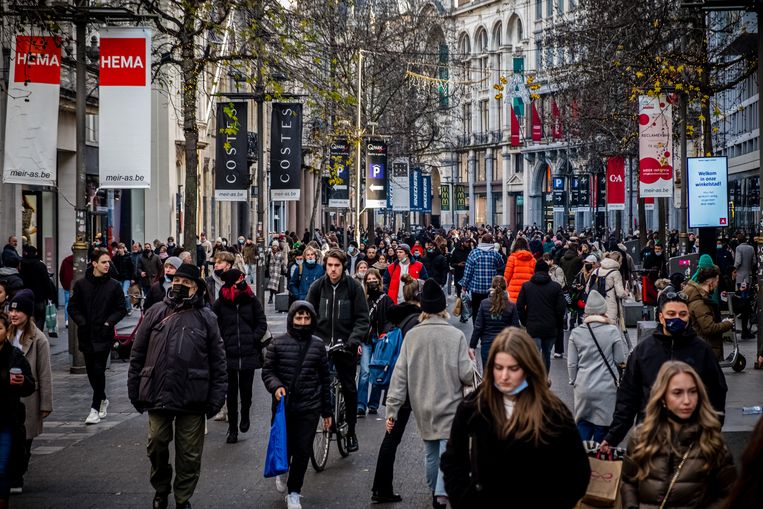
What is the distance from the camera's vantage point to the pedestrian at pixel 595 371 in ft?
30.8

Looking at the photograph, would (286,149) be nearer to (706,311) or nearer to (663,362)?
(706,311)

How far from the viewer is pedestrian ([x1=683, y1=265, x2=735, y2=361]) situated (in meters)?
12.2

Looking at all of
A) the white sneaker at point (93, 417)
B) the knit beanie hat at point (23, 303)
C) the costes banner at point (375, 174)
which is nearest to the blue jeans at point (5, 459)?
the knit beanie hat at point (23, 303)

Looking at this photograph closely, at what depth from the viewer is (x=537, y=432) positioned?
493 centimetres

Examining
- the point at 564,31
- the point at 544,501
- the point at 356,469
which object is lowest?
the point at 356,469

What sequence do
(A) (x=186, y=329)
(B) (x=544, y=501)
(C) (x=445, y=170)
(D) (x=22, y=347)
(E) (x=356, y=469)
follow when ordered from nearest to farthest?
(B) (x=544, y=501)
(A) (x=186, y=329)
(D) (x=22, y=347)
(E) (x=356, y=469)
(C) (x=445, y=170)

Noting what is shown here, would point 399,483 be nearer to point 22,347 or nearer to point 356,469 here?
point 356,469

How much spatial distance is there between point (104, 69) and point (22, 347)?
791 cm

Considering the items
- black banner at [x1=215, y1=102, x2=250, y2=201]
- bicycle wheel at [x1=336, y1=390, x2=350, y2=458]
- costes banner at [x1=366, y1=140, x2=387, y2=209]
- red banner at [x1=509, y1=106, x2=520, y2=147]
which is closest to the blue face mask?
bicycle wheel at [x1=336, y1=390, x2=350, y2=458]

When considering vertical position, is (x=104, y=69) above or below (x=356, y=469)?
above

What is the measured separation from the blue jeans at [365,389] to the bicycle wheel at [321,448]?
293cm

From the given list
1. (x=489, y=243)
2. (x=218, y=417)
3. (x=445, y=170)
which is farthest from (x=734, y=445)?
(x=445, y=170)

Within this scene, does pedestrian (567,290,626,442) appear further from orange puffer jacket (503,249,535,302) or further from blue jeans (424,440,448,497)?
orange puffer jacket (503,249,535,302)

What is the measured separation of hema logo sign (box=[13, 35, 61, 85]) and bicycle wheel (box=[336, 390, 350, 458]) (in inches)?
290
